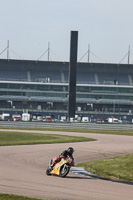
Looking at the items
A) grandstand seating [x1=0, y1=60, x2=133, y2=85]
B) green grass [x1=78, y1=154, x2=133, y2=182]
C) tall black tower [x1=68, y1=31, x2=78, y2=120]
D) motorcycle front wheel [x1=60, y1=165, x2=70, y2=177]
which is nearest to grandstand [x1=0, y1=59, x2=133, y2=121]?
grandstand seating [x1=0, y1=60, x2=133, y2=85]

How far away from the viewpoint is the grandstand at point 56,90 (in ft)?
402

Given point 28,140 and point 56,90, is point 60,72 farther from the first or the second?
point 28,140

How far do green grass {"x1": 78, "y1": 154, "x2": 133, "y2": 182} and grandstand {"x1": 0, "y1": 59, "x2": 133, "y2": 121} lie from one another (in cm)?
9307

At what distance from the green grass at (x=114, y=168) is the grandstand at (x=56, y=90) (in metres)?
93.1

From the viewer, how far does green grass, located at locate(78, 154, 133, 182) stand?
65.8ft

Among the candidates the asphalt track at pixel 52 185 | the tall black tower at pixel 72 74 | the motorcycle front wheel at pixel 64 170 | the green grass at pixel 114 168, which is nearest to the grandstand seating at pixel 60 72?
the tall black tower at pixel 72 74

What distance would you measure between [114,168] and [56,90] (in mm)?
102879

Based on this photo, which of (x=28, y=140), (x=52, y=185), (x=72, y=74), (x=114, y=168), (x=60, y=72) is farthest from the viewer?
(x=60, y=72)

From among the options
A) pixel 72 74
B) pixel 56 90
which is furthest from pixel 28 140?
pixel 56 90

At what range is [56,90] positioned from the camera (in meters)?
125

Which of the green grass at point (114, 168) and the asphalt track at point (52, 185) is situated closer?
the asphalt track at point (52, 185)

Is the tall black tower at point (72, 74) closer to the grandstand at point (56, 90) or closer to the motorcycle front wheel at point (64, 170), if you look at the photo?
the grandstand at point (56, 90)

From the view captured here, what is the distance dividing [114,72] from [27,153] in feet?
337

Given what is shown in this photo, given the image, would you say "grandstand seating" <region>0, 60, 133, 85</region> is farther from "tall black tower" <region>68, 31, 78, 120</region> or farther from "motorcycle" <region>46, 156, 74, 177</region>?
"motorcycle" <region>46, 156, 74, 177</region>
